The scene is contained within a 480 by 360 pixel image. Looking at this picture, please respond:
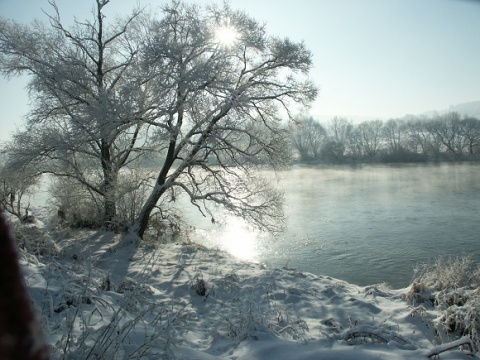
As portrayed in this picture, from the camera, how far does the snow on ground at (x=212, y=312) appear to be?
3112 millimetres

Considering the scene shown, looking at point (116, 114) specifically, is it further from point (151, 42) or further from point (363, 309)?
point (363, 309)

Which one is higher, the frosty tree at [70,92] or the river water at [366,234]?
the frosty tree at [70,92]

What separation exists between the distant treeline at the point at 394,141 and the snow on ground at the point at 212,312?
48841 mm

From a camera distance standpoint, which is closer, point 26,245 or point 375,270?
point 26,245

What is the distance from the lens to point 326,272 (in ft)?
34.2

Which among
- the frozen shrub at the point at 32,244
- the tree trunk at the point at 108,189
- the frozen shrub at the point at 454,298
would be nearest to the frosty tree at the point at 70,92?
the tree trunk at the point at 108,189

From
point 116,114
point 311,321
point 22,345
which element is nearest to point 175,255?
point 116,114

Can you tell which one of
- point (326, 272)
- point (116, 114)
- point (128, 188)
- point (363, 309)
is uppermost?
point (116, 114)

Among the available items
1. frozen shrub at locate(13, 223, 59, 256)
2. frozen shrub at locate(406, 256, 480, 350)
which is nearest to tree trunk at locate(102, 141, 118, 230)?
frozen shrub at locate(13, 223, 59, 256)

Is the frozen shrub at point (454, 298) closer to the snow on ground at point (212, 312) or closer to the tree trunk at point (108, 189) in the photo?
the snow on ground at point (212, 312)

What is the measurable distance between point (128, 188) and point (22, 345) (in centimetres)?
1317

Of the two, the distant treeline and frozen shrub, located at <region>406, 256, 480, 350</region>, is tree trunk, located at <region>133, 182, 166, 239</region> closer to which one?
frozen shrub, located at <region>406, 256, 480, 350</region>

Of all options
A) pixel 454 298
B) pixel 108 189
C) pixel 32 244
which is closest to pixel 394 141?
pixel 108 189

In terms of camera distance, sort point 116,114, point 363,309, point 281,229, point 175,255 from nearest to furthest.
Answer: point 363,309
point 116,114
point 175,255
point 281,229
